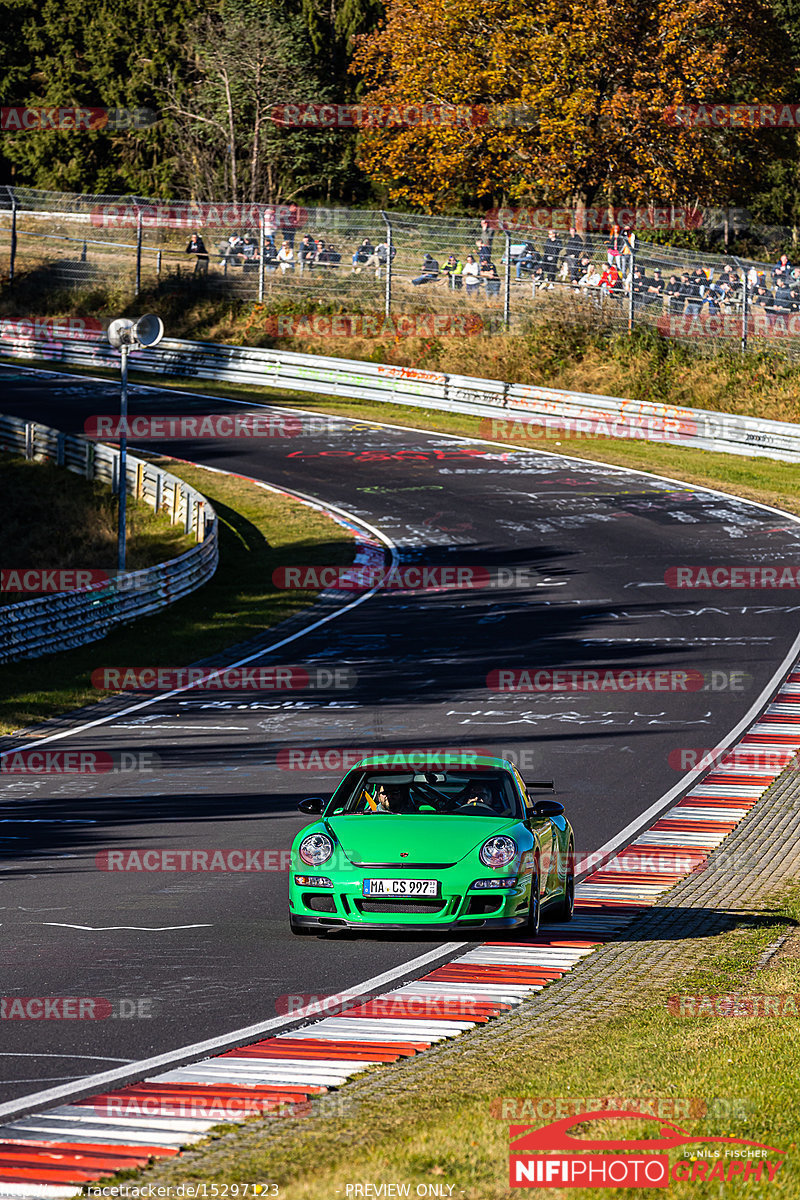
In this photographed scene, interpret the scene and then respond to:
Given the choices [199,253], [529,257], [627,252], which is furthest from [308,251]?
[627,252]

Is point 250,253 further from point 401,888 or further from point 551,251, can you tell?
point 401,888

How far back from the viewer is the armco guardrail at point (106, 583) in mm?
24734

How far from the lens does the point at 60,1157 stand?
621 centimetres

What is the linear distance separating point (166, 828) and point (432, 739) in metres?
5.00

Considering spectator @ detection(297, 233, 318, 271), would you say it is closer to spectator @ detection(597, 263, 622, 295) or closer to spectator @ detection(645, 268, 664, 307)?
spectator @ detection(597, 263, 622, 295)


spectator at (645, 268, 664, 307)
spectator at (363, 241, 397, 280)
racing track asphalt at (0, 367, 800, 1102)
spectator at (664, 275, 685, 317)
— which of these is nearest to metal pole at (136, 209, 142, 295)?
spectator at (363, 241, 397, 280)

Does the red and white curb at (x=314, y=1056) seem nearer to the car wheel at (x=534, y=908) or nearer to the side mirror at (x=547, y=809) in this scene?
the car wheel at (x=534, y=908)

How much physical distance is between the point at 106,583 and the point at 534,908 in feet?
56.7

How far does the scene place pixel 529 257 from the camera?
48.6m

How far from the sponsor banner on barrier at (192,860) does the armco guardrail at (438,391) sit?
29.3 meters

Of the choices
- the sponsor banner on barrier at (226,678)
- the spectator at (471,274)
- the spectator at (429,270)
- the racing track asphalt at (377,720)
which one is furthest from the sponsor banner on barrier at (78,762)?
the spectator at (429,270)

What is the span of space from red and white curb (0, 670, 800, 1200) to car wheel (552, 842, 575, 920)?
0.34 feet

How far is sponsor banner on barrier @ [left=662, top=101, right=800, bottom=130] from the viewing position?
175 feet

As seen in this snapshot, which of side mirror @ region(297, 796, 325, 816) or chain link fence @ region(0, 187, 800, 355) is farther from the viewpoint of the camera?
chain link fence @ region(0, 187, 800, 355)
